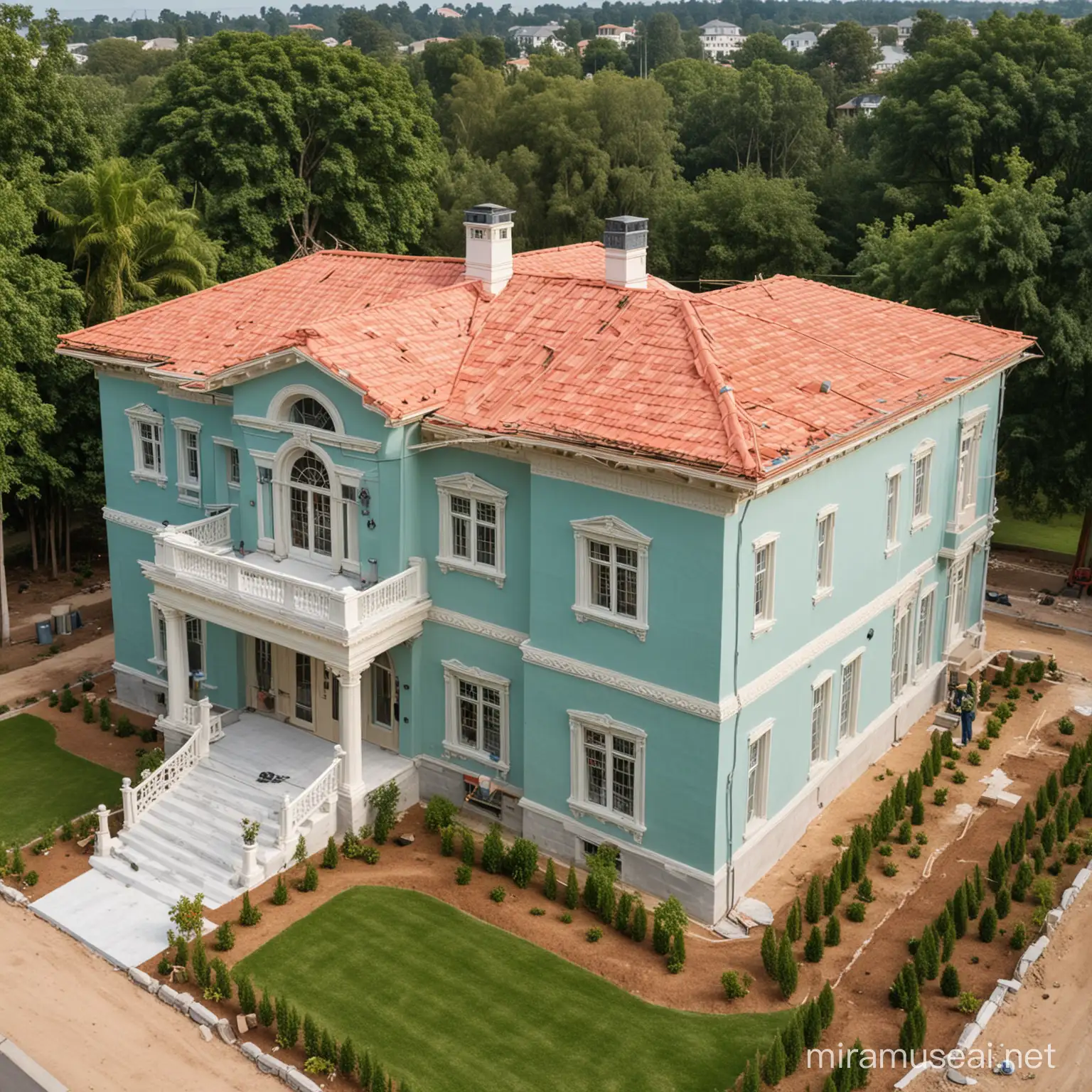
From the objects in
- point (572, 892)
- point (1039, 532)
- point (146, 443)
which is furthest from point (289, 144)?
point (572, 892)

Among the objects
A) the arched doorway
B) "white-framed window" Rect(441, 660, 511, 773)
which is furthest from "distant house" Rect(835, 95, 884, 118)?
"white-framed window" Rect(441, 660, 511, 773)

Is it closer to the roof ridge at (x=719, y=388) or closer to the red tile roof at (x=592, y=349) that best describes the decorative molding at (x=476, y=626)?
the red tile roof at (x=592, y=349)

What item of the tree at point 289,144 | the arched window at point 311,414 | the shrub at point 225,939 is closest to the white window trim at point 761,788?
the shrub at point 225,939

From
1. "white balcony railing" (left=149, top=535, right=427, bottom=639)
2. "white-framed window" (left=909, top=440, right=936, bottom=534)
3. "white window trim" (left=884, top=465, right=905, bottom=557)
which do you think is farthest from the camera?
"white-framed window" (left=909, top=440, right=936, bottom=534)

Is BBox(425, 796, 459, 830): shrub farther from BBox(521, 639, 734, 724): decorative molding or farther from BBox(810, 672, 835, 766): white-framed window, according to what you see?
BBox(810, 672, 835, 766): white-framed window

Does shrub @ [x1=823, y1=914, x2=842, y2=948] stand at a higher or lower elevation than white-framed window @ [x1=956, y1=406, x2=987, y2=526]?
lower

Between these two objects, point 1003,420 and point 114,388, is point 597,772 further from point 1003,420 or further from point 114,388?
point 1003,420

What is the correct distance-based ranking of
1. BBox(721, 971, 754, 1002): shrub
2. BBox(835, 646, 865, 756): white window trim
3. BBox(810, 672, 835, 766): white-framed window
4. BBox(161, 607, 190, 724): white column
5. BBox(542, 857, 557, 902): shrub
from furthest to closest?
BBox(161, 607, 190, 724): white column → BBox(835, 646, 865, 756): white window trim → BBox(810, 672, 835, 766): white-framed window → BBox(542, 857, 557, 902): shrub → BBox(721, 971, 754, 1002): shrub

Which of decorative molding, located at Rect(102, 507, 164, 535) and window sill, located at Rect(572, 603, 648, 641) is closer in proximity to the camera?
window sill, located at Rect(572, 603, 648, 641)

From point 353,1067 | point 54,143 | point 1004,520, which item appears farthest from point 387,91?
point 353,1067
